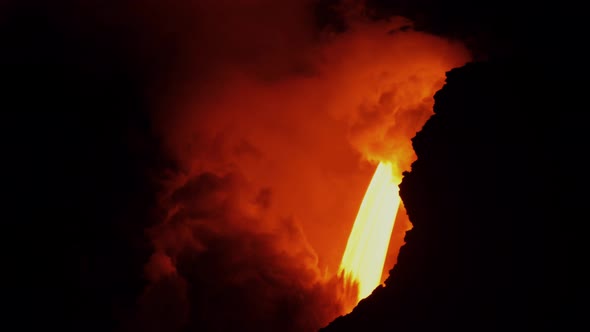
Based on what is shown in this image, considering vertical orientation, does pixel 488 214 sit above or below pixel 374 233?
below

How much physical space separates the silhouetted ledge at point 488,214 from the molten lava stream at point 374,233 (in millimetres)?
4706

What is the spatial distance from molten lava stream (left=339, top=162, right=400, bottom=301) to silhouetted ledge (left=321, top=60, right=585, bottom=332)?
471cm

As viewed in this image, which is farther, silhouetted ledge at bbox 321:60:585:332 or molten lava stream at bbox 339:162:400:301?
molten lava stream at bbox 339:162:400:301

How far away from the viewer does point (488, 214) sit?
19.6 feet

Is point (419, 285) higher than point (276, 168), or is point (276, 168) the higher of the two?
point (276, 168)

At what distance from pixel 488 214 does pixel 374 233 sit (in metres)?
6.18

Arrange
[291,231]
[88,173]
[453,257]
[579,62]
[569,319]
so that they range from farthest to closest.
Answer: [291,231] < [88,173] < [579,62] < [453,257] < [569,319]

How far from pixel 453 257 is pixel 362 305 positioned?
123cm

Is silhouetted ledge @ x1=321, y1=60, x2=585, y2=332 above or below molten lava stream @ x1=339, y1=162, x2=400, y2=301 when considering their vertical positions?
below

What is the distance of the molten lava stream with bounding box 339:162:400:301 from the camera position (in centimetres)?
1153

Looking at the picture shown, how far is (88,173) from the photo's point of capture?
1170cm

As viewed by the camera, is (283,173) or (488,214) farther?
(283,173)

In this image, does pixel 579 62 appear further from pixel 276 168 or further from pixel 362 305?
pixel 276 168


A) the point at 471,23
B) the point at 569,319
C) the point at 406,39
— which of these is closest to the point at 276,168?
the point at 406,39
